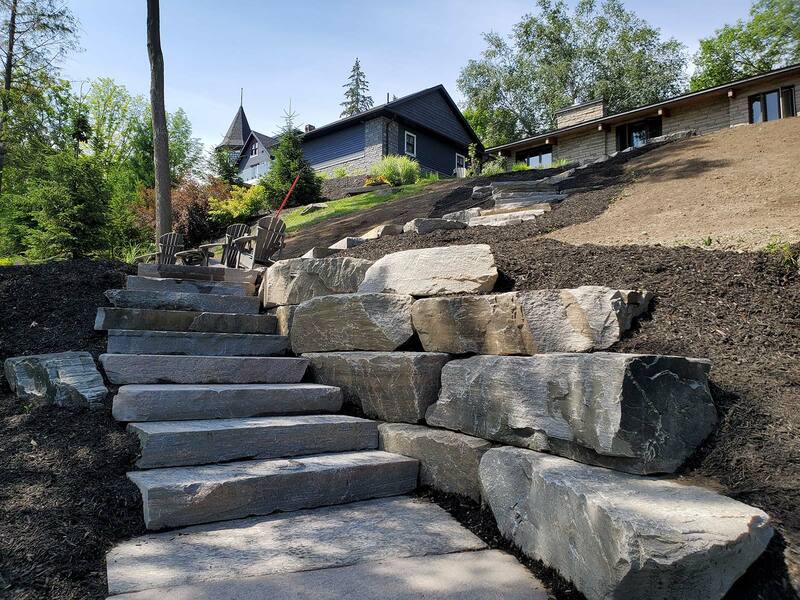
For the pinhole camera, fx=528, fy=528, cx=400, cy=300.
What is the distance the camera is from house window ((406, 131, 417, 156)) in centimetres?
2434

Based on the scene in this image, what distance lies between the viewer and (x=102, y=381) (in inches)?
121

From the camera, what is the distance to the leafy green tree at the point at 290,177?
17125mm

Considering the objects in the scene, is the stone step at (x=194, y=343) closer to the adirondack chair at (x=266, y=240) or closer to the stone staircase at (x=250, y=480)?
the stone staircase at (x=250, y=480)

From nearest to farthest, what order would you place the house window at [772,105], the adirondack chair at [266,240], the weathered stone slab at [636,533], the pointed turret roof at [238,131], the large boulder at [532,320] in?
the weathered stone slab at [636,533] < the large boulder at [532,320] < the adirondack chair at [266,240] < the house window at [772,105] < the pointed turret roof at [238,131]

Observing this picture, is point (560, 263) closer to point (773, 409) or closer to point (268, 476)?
point (773, 409)

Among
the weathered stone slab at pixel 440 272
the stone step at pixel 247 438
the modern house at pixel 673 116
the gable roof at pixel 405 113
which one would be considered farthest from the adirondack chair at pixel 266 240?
the gable roof at pixel 405 113

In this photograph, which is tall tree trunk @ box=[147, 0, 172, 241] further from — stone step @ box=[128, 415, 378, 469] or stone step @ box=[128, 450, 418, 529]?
stone step @ box=[128, 450, 418, 529]

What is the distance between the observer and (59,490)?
2.27 m

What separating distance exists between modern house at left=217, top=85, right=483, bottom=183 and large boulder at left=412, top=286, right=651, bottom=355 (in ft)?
66.7

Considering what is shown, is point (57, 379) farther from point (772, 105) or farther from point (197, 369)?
point (772, 105)

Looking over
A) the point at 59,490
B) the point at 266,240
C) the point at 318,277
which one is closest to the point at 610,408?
the point at 59,490

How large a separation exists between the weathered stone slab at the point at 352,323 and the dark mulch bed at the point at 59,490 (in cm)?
140

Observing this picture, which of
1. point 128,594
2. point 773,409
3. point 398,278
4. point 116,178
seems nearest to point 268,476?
point 128,594

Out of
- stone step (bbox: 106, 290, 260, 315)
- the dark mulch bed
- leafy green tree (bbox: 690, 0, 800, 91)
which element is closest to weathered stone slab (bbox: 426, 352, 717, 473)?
the dark mulch bed
